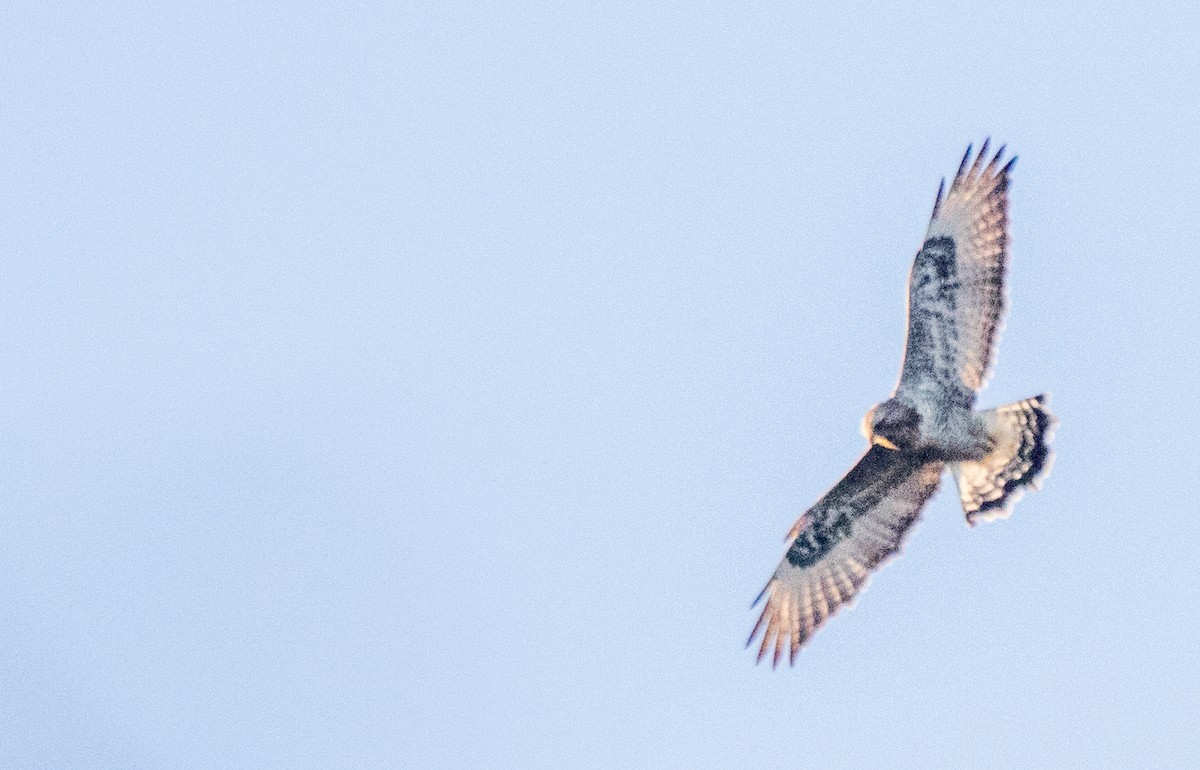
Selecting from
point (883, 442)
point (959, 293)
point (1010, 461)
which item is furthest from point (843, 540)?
point (959, 293)

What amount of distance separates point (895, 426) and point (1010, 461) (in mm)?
883

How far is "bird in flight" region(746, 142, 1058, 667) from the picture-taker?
15.4 m

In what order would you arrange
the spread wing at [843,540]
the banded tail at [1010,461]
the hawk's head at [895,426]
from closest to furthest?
the hawk's head at [895,426], the banded tail at [1010,461], the spread wing at [843,540]

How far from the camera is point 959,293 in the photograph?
606 inches

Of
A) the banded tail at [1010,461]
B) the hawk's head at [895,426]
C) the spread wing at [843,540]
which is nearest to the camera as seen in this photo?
the hawk's head at [895,426]

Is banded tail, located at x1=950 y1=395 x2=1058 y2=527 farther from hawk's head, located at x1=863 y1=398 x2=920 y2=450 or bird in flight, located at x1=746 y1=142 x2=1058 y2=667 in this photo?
hawk's head, located at x1=863 y1=398 x2=920 y2=450

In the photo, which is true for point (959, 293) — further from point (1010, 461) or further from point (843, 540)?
point (843, 540)

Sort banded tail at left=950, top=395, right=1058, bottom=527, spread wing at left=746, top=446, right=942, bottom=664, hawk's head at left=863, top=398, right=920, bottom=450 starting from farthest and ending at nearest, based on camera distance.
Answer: spread wing at left=746, top=446, right=942, bottom=664 < banded tail at left=950, top=395, right=1058, bottom=527 < hawk's head at left=863, top=398, right=920, bottom=450

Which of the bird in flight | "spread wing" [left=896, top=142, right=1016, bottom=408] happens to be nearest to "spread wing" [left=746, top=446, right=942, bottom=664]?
the bird in flight

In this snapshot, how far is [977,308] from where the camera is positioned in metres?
15.4

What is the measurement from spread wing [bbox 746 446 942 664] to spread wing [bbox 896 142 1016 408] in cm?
59

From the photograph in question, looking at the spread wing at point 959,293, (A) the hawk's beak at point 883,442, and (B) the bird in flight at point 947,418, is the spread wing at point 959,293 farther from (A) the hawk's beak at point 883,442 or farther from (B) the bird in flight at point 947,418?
(A) the hawk's beak at point 883,442

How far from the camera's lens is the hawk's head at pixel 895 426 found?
50.3ft

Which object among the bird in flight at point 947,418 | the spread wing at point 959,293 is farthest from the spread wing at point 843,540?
the spread wing at point 959,293
